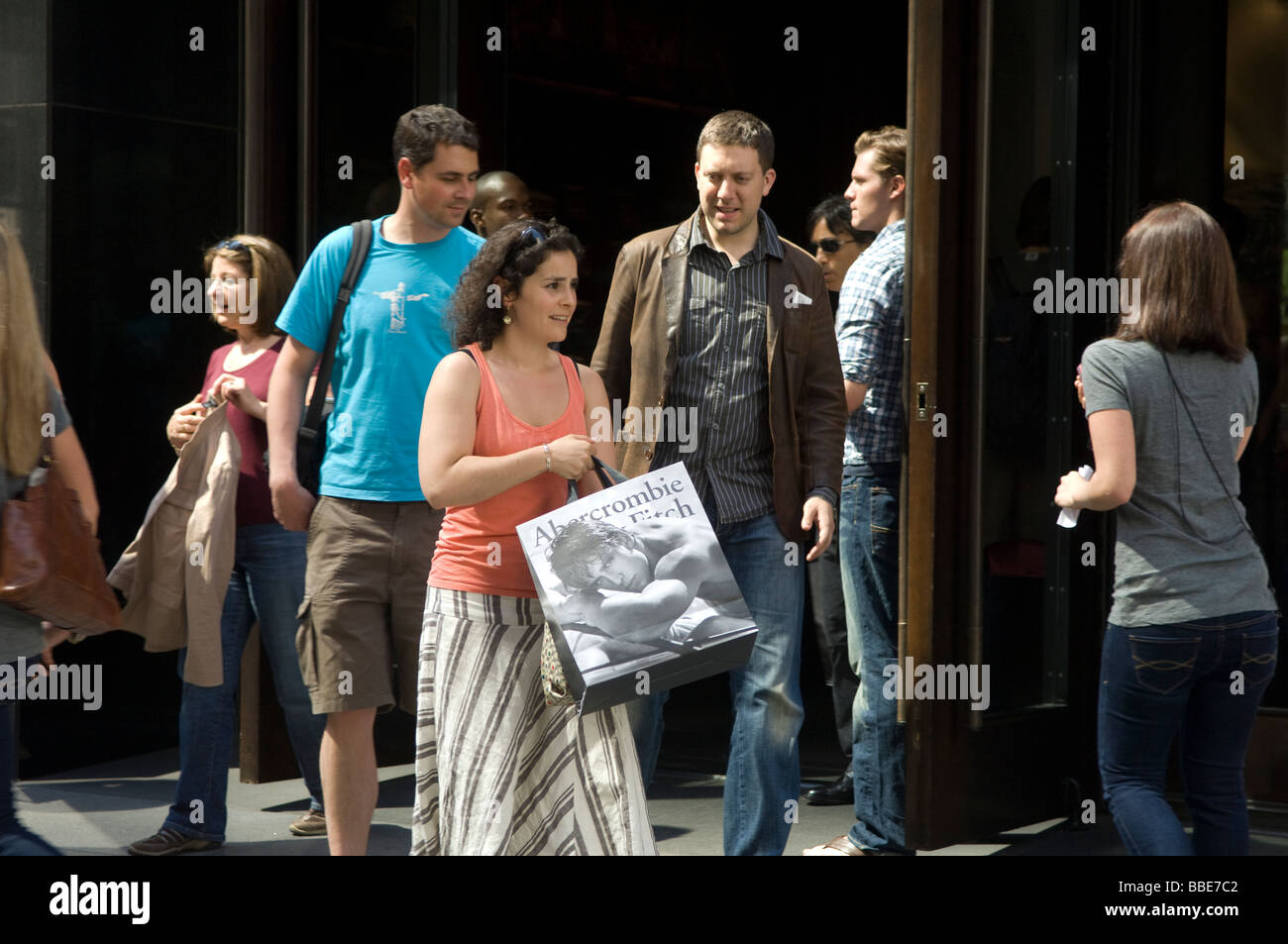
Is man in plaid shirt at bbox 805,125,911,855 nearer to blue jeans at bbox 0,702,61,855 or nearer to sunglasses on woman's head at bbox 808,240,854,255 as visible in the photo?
sunglasses on woman's head at bbox 808,240,854,255

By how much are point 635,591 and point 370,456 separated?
1334 mm

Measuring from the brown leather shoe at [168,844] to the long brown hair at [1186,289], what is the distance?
3297 millimetres

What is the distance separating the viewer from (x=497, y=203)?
19.4 ft

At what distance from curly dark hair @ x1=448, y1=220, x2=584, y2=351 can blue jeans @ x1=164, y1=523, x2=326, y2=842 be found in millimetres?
1766

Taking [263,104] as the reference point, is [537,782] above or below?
below

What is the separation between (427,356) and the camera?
4.68 metres

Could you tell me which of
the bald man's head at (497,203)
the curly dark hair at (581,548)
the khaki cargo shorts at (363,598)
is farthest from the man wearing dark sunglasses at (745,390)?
the bald man's head at (497,203)

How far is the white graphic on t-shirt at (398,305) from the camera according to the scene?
15.3 feet

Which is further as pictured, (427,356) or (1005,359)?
(1005,359)

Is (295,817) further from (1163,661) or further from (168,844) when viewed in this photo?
(1163,661)

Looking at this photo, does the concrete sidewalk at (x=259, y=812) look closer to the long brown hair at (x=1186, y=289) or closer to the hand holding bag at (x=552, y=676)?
the hand holding bag at (x=552, y=676)

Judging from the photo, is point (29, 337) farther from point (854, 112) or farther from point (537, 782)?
point (854, 112)
